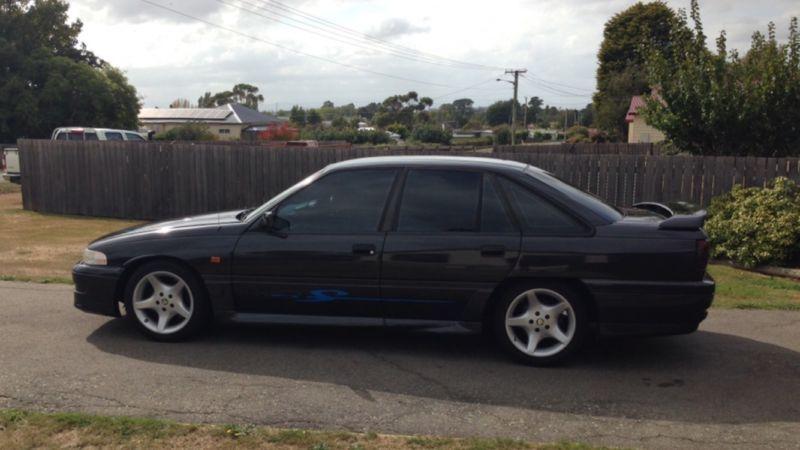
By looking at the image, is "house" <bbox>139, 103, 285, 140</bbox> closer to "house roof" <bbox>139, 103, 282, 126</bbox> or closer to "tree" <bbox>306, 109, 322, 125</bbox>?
"house roof" <bbox>139, 103, 282, 126</bbox>

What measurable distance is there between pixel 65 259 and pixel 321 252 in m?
6.28

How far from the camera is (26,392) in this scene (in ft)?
15.3

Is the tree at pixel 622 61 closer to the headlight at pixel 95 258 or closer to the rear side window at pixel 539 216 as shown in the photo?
the rear side window at pixel 539 216

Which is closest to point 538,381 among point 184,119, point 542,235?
point 542,235

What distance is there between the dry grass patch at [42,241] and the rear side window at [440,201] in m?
4.78

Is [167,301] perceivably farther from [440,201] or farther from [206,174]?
[206,174]

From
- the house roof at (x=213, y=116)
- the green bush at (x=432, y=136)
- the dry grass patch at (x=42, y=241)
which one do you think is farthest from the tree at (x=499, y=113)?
the dry grass patch at (x=42, y=241)

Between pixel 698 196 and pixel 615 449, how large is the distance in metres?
8.26

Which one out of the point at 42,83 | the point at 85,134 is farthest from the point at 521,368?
the point at 42,83

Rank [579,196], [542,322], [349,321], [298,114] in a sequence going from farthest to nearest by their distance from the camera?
[298,114] < [579,196] < [349,321] < [542,322]

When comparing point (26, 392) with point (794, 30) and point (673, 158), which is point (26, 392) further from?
point (794, 30)

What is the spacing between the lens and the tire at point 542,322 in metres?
5.21

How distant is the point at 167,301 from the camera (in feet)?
18.9

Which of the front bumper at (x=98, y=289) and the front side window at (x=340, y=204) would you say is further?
the front bumper at (x=98, y=289)
